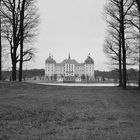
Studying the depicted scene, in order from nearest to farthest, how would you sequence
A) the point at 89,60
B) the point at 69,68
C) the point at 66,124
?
the point at 66,124, the point at 69,68, the point at 89,60

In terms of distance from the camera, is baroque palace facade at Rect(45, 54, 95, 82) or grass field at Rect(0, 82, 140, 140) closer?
grass field at Rect(0, 82, 140, 140)

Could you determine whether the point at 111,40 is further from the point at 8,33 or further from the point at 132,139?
the point at 132,139

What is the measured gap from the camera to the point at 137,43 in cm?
2403

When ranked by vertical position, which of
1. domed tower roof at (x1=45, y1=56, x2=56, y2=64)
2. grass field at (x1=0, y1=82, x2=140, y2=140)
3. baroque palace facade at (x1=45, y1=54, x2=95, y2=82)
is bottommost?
grass field at (x1=0, y1=82, x2=140, y2=140)

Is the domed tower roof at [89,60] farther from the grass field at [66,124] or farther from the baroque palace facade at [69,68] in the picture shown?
the grass field at [66,124]

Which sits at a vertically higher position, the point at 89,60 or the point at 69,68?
the point at 89,60

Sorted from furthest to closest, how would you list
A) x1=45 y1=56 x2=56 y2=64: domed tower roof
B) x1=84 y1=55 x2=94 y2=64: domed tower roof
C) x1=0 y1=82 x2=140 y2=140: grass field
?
x1=84 y1=55 x2=94 y2=64: domed tower roof < x1=45 y1=56 x2=56 y2=64: domed tower roof < x1=0 y1=82 x2=140 y2=140: grass field

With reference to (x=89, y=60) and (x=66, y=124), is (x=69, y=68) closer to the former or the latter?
(x=89, y=60)

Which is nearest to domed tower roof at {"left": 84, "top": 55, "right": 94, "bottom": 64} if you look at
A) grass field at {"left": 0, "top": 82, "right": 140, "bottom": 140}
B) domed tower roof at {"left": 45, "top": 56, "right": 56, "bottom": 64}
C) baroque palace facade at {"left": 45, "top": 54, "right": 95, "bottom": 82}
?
Result: baroque palace facade at {"left": 45, "top": 54, "right": 95, "bottom": 82}

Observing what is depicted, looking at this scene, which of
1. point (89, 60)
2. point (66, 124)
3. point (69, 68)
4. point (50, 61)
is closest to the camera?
point (66, 124)

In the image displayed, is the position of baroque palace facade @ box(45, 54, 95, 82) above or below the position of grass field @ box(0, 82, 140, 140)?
above

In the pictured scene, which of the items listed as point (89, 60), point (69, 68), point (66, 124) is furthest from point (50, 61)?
point (66, 124)

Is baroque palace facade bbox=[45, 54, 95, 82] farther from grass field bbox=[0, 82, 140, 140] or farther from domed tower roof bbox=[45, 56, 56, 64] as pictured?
grass field bbox=[0, 82, 140, 140]

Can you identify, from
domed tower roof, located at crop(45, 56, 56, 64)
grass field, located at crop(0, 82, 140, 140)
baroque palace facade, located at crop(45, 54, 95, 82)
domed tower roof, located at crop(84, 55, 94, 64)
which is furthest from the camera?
domed tower roof, located at crop(84, 55, 94, 64)
